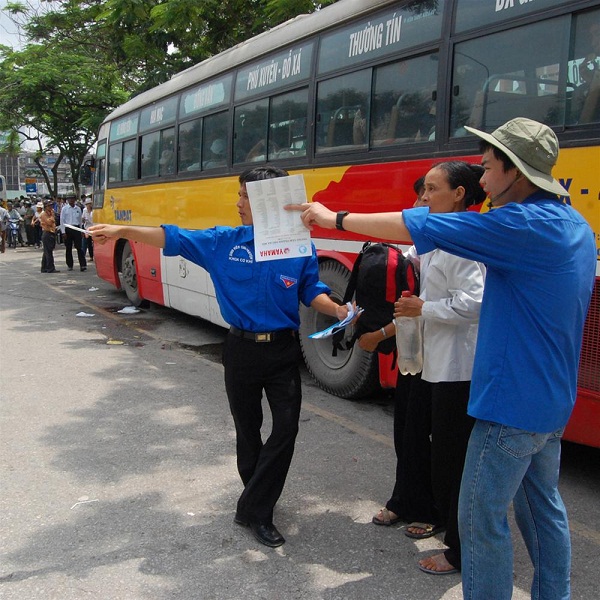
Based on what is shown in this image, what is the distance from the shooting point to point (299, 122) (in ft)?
19.8

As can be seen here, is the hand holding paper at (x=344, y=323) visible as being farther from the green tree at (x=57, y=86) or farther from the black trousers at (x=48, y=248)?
the green tree at (x=57, y=86)

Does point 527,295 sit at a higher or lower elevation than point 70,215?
lower

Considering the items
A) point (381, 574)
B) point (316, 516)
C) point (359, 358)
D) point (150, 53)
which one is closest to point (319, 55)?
point (359, 358)

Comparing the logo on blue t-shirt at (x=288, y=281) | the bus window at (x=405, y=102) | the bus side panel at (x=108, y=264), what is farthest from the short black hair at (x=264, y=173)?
the bus side panel at (x=108, y=264)

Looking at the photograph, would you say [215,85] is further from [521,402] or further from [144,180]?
[521,402]

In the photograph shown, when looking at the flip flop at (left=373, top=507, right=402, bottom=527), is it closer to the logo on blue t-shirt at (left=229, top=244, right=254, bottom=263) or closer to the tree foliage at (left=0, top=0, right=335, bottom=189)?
the logo on blue t-shirt at (left=229, top=244, right=254, bottom=263)

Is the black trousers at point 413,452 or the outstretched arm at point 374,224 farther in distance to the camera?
the black trousers at point 413,452

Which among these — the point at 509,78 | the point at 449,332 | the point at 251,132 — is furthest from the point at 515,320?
the point at 251,132

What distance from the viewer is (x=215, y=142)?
24.6 ft

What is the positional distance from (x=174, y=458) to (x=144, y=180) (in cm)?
597

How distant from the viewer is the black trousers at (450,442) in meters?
2.88

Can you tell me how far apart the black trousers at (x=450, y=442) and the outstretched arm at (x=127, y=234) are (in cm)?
147

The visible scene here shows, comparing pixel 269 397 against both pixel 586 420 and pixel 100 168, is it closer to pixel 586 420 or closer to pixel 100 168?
pixel 586 420

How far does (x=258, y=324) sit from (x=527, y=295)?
1470 mm
